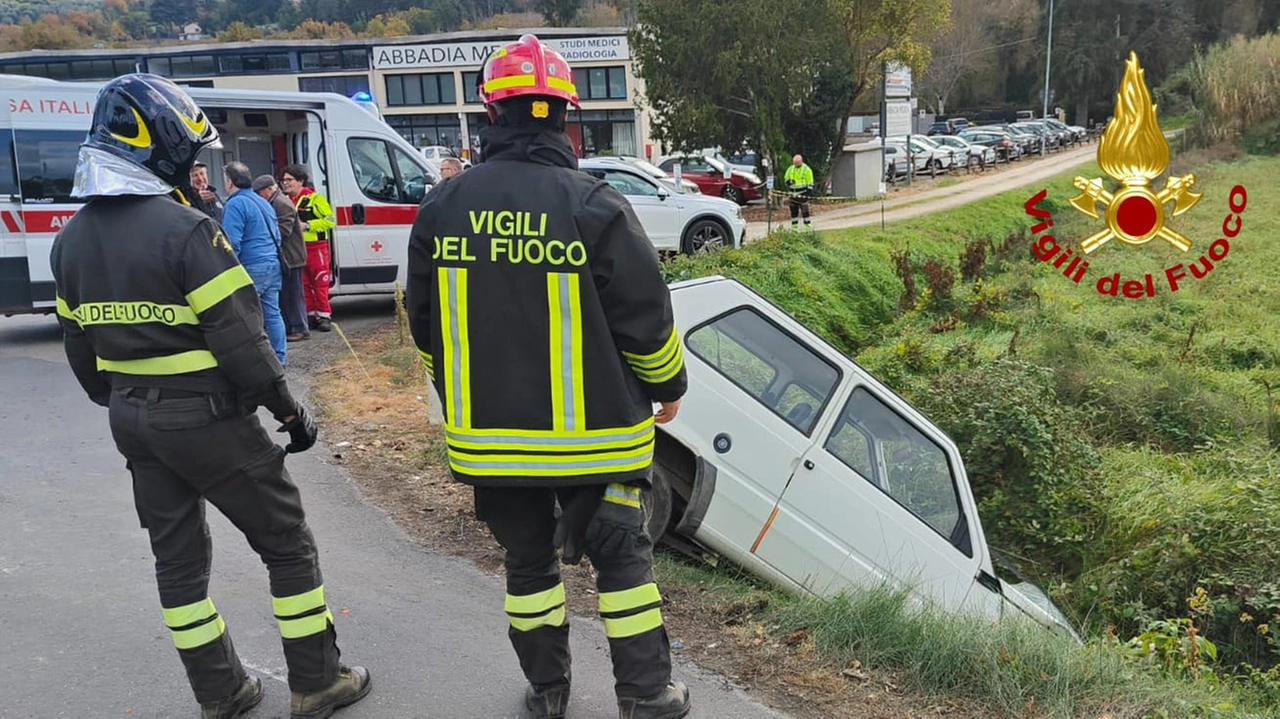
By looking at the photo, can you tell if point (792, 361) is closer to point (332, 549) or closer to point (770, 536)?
point (770, 536)

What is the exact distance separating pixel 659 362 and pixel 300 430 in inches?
49.0

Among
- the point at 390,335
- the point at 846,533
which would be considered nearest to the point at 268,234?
the point at 390,335

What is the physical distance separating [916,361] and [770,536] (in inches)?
231

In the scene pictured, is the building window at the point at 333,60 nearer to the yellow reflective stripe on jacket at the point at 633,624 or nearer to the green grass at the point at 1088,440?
the green grass at the point at 1088,440

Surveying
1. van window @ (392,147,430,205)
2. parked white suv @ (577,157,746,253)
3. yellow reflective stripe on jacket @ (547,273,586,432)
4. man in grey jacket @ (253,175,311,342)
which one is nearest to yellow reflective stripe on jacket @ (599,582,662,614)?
yellow reflective stripe on jacket @ (547,273,586,432)

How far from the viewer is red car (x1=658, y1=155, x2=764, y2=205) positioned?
83.0 ft

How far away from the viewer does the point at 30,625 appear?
400cm

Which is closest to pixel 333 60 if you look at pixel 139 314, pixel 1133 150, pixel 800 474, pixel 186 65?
pixel 186 65

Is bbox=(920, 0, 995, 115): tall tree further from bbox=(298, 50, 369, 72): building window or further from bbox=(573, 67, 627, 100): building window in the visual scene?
bbox=(298, 50, 369, 72): building window

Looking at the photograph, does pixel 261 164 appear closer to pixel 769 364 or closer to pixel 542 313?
pixel 769 364

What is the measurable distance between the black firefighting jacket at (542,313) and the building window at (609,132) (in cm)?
4492

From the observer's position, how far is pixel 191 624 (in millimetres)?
3088

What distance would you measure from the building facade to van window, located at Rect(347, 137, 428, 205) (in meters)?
34.9

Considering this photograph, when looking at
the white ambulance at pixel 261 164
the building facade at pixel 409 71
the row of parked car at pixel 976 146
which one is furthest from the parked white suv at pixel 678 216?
the building facade at pixel 409 71
